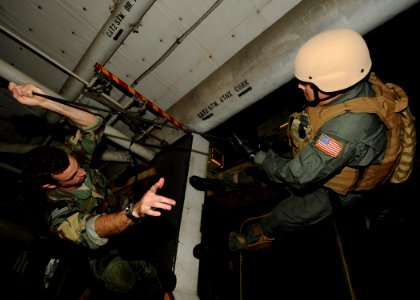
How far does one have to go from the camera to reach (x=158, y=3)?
277 centimetres

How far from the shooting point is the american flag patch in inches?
66.0

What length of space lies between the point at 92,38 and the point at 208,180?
7.90 ft

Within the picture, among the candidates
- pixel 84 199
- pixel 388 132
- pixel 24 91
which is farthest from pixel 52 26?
pixel 388 132

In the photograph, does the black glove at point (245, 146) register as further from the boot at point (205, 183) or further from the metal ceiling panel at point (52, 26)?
the metal ceiling panel at point (52, 26)

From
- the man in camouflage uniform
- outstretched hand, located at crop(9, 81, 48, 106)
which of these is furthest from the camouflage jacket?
outstretched hand, located at crop(9, 81, 48, 106)

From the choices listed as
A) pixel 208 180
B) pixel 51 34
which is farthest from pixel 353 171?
pixel 51 34

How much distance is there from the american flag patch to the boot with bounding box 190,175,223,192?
66.9 inches

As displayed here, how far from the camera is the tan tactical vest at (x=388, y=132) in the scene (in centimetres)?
171

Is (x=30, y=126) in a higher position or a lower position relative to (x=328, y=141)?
higher

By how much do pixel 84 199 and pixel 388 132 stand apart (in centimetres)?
269

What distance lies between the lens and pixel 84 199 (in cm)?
243

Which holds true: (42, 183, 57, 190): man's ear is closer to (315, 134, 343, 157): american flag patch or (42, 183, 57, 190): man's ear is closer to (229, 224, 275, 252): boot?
(229, 224, 275, 252): boot

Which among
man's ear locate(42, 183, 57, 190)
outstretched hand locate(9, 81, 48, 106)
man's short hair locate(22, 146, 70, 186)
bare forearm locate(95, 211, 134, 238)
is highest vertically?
outstretched hand locate(9, 81, 48, 106)

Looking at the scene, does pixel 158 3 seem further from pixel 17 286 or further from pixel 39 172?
pixel 17 286
